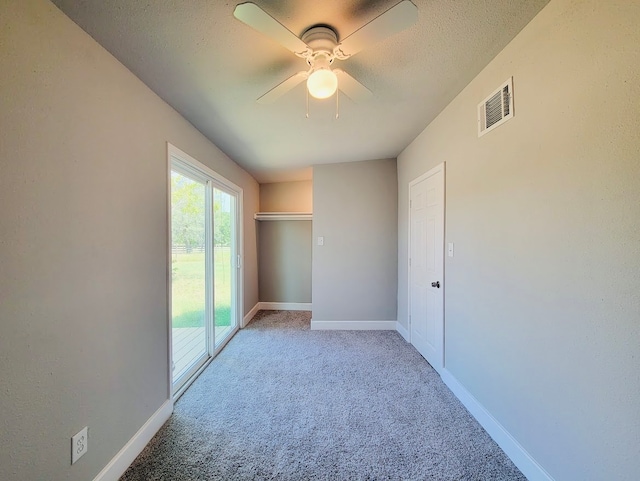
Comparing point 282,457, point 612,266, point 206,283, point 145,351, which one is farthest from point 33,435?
point 612,266

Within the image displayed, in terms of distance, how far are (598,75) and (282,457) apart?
2.51 metres

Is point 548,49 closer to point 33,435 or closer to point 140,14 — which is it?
point 140,14

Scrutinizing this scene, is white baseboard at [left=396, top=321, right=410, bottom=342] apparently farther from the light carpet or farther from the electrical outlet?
the electrical outlet

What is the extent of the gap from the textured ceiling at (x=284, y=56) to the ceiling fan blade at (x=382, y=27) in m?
0.15

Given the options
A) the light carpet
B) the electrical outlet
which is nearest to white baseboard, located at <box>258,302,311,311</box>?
the light carpet

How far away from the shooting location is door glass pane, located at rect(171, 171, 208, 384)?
A: 2.27 metres

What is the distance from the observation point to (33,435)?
1.04 m

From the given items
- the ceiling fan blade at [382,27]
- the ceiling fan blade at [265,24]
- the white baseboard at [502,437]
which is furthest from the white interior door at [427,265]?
the ceiling fan blade at [265,24]

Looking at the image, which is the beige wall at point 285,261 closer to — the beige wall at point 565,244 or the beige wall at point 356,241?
the beige wall at point 356,241

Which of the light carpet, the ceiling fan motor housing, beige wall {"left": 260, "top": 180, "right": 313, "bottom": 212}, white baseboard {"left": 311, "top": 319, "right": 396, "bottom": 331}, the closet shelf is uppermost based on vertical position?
the ceiling fan motor housing

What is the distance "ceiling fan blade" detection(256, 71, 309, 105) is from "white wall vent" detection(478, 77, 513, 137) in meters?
1.21

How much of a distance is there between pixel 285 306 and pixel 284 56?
162 inches

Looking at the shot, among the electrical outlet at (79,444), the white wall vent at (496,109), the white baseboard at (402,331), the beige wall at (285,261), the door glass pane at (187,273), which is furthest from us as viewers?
the beige wall at (285,261)

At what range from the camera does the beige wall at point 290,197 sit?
492cm
